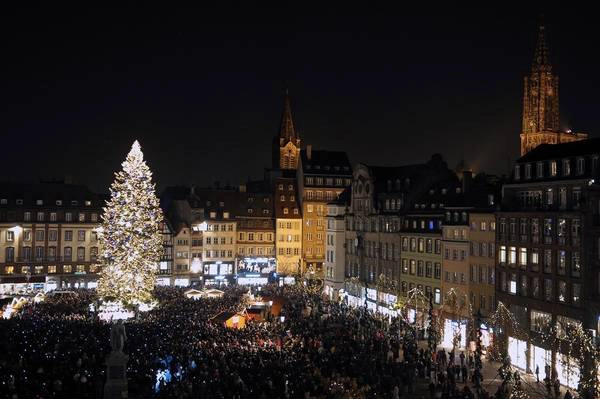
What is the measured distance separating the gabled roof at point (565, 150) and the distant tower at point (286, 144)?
89030 mm

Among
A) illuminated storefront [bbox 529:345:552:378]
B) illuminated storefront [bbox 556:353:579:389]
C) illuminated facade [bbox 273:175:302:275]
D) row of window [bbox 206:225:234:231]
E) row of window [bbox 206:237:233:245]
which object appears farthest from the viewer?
illuminated facade [bbox 273:175:302:275]

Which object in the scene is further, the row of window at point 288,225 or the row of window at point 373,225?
the row of window at point 288,225

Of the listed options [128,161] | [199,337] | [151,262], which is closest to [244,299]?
[151,262]

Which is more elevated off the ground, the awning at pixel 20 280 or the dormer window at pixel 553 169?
the dormer window at pixel 553 169

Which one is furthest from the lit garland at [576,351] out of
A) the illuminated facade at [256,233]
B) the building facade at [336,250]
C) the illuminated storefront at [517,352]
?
the illuminated facade at [256,233]

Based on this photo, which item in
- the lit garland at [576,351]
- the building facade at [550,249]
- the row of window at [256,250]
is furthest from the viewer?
the row of window at [256,250]

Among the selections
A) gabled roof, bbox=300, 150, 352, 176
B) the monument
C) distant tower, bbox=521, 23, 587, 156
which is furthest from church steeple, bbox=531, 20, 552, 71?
the monument

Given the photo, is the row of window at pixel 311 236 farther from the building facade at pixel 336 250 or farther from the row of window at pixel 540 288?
the row of window at pixel 540 288

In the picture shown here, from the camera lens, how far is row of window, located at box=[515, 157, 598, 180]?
152 feet

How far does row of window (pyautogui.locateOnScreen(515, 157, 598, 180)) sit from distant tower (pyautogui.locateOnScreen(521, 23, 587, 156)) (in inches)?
3028

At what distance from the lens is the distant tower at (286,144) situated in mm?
142250

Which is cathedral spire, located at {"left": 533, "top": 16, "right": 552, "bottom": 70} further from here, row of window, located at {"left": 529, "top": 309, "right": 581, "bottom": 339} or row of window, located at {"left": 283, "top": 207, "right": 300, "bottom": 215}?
row of window, located at {"left": 529, "top": 309, "right": 581, "bottom": 339}

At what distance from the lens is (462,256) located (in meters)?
60.9

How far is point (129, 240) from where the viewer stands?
192 ft
